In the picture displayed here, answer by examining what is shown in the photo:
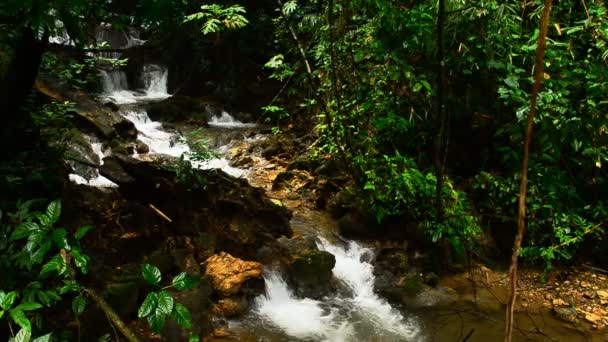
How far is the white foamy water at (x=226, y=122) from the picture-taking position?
11.5 metres

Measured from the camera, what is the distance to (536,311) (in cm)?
482

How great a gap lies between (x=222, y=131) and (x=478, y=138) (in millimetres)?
6934

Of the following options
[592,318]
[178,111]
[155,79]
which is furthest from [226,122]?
[592,318]

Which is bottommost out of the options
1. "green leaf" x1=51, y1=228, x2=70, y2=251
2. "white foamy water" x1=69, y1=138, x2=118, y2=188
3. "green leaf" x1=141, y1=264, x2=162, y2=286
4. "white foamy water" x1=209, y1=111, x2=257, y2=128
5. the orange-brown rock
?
the orange-brown rock

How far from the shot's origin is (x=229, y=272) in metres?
4.67

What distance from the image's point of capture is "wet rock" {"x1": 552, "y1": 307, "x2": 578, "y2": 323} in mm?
4672

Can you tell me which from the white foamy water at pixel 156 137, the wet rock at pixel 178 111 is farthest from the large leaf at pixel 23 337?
the wet rock at pixel 178 111

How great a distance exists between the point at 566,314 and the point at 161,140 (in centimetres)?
844

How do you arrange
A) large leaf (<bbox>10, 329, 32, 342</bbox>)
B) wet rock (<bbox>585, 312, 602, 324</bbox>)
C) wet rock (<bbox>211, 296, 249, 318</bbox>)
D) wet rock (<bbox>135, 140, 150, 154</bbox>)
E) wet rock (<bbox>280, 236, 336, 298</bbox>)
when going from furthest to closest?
wet rock (<bbox>135, 140, 150, 154</bbox>), wet rock (<bbox>280, 236, 336, 298</bbox>), wet rock (<bbox>585, 312, 602, 324</bbox>), wet rock (<bbox>211, 296, 249, 318</bbox>), large leaf (<bbox>10, 329, 32, 342</bbox>)

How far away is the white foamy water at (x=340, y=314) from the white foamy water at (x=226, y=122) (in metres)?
7.01

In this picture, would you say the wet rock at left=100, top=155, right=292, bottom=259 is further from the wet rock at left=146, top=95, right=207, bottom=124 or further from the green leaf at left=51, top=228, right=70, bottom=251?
the wet rock at left=146, top=95, right=207, bottom=124

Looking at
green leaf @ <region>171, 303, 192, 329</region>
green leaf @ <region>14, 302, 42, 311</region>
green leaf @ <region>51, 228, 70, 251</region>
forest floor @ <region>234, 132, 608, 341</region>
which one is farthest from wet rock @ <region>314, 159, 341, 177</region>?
green leaf @ <region>14, 302, 42, 311</region>

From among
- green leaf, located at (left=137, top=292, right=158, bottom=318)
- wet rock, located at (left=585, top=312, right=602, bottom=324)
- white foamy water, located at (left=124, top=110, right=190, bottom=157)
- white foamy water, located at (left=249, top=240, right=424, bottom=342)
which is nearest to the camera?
green leaf, located at (left=137, top=292, right=158, bottom=318)

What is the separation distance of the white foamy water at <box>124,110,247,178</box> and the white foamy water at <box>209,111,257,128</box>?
1653 millimetres
